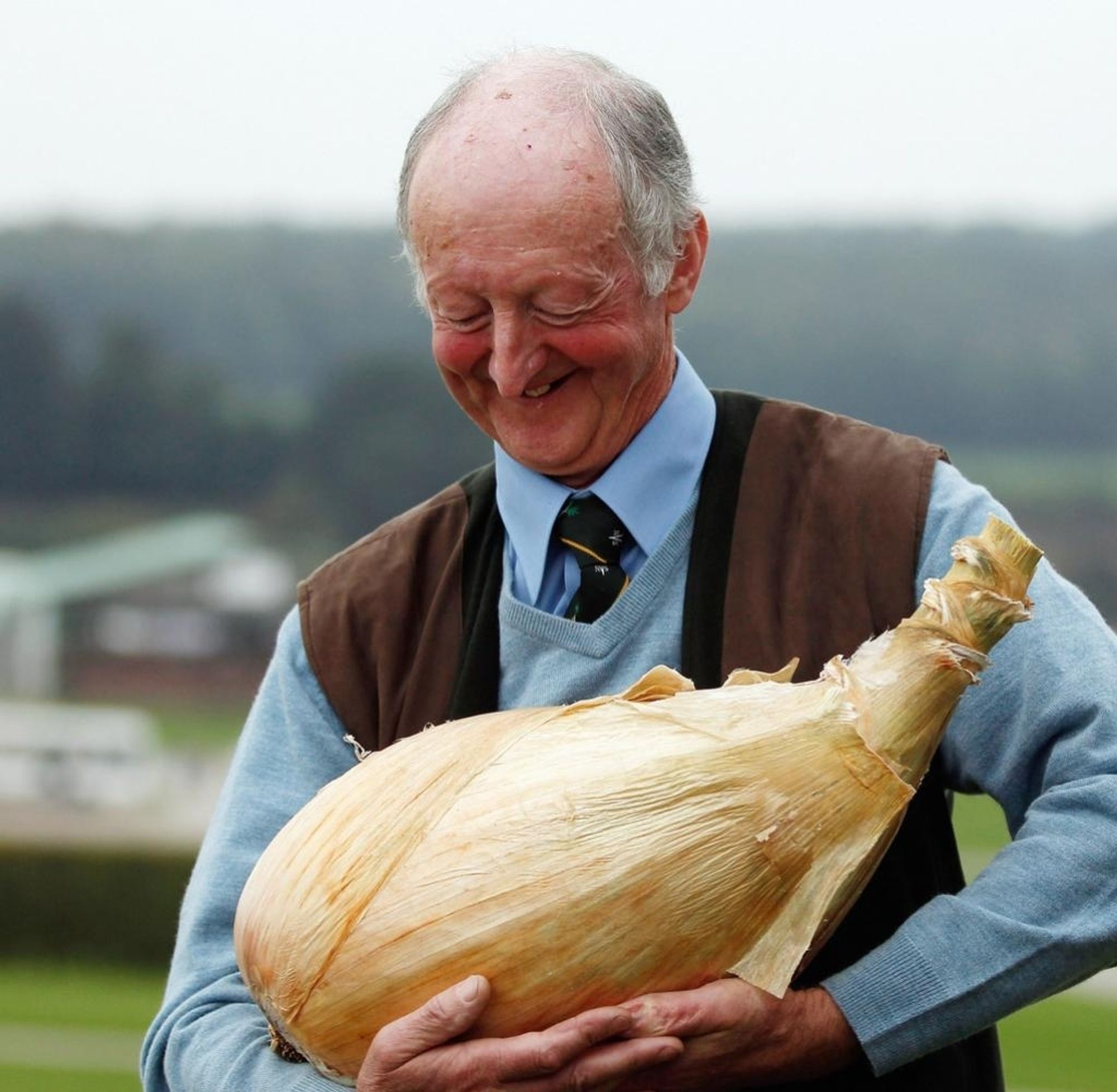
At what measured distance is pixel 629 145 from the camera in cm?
263

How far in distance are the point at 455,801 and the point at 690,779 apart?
0.30m

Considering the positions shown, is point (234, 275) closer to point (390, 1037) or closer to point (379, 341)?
point (379, 341)

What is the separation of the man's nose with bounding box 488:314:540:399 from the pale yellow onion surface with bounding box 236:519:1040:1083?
514 mm

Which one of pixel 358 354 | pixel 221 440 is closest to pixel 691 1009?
pixel 221 440

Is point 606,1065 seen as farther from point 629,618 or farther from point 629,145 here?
point 629,145

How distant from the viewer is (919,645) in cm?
228

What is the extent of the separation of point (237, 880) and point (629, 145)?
1.29 meters

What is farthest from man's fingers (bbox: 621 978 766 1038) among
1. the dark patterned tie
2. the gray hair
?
the gray hair

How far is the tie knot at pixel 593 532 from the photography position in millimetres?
2898

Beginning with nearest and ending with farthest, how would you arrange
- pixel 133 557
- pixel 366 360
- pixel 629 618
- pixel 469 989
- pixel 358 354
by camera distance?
1. pixel 469 989
2. pixel 629 618
3. pixel 133 557
4. pixel 366 360
5. pixel 358 354

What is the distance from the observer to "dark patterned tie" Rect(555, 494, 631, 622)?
288 centimetres

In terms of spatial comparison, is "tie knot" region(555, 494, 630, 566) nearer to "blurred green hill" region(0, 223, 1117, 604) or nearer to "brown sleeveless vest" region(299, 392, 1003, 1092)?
"brown sleeveless vest" region(299, 392, 1003, 1092)

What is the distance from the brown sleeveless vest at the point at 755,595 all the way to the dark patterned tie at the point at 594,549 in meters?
0.14

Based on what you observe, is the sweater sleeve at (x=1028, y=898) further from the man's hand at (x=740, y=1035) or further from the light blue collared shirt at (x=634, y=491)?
the light blue collared shirt at (x=634, y=491)
